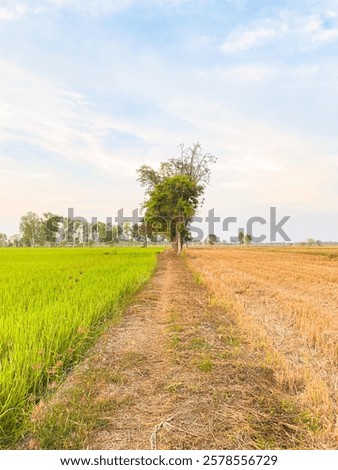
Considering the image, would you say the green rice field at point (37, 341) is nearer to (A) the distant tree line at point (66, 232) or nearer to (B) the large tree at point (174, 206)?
(B) the large tree at point (174, 206)

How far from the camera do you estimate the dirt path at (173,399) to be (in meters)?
2.84

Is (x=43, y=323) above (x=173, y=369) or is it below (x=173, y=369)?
above

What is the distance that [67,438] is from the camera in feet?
9.12

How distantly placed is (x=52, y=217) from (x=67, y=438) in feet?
443

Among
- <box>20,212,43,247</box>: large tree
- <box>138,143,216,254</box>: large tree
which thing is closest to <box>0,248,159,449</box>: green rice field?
<box>138,143,216,254</box>: large tree

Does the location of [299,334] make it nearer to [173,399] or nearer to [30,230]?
[173,399]

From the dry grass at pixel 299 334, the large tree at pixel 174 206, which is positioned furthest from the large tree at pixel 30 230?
the dry grass at pixel 299 334

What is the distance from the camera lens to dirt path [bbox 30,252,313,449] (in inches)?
112

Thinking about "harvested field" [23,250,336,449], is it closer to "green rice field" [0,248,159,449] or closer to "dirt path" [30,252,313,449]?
"dirt path" [30,252,313,449]

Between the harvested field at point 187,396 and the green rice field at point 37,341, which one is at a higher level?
the green rice field at point 37,341

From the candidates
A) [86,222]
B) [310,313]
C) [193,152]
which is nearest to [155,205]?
[193,152]

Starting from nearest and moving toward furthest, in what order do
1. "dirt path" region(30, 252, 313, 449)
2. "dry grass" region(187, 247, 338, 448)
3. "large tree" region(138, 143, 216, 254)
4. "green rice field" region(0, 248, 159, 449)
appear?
"dirt path" region(30, 252, 313, 449) → "green rice field" region(0, 248, 159, 449) → "dry grass" region(187, 247, 338, 448) → "large tree" region(138, 143, 216, 254)
